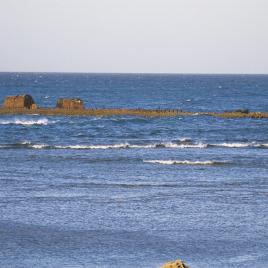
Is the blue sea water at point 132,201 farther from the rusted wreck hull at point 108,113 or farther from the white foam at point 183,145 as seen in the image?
the rusted wreck hull at point 108,113

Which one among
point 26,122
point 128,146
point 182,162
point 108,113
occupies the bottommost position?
point 26,122

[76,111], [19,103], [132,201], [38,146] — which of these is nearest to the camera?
[132,201]

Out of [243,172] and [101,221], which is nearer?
[101,221]

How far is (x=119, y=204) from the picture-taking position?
3262 cm

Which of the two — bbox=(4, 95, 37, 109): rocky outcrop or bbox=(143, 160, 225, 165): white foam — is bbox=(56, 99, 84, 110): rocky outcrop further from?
bbox=(143, 160, 225, 165): white foam

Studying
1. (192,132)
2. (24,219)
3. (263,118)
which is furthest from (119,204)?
(263,118)

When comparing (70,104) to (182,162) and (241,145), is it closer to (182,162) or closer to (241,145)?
(241,145)

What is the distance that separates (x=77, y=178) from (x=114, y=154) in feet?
42.7

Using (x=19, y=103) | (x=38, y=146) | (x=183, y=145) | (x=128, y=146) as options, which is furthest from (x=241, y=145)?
(x=19, y=103)

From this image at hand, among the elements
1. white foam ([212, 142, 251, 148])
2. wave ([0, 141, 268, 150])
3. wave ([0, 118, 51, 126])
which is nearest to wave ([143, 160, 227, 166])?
wave ([0, 141, 268, 150])

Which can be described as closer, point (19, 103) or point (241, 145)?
point (241, 145)

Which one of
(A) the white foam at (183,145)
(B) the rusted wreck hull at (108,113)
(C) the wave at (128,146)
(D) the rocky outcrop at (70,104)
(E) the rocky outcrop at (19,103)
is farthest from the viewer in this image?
(D) the rocky outcrop at (70,104)

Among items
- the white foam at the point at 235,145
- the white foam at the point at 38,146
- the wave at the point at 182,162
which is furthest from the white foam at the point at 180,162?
the white foam at the point at 38,146

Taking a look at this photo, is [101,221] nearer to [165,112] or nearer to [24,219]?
[24,219]
